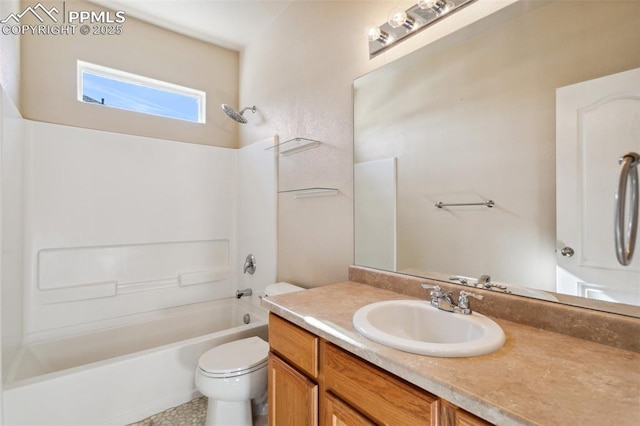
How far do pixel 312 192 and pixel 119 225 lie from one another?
167cm

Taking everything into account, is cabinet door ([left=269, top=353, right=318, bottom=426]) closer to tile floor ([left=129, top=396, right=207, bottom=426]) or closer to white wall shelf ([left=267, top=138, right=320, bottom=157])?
tile floor ([left=129, top=396, right=207, bottom=426])

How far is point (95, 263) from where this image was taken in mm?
2297

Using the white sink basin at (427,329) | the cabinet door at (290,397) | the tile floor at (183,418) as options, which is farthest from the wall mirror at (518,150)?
the tile floor at (183,418)

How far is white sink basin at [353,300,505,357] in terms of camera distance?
0.78m

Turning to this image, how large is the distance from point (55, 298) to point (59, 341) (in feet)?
1.02

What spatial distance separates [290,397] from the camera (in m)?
1.15

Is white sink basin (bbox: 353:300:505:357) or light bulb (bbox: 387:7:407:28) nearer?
white sink basin (bbox: 353:300:505:357)

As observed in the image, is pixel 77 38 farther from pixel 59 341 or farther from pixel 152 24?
pixel 59 341

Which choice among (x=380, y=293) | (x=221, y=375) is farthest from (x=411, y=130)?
(x=221, y=375)

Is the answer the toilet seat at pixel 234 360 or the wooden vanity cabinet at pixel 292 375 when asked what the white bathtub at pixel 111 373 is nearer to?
the toilet seat at pixel 234 360

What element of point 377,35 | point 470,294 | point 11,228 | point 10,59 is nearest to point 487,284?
point 470,294

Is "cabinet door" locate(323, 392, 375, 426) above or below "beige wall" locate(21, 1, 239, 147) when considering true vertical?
below

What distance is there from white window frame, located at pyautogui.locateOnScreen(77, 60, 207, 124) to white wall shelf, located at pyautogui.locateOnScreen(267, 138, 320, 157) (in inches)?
43.4

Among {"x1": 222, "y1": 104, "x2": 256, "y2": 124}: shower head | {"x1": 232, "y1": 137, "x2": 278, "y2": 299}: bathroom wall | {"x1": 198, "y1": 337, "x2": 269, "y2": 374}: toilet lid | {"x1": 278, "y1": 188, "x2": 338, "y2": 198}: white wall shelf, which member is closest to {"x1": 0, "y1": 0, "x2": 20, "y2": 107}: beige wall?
{"x1": 222, "y1": 104, "x2": 256, "y2": 124}: shower head
